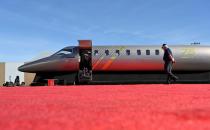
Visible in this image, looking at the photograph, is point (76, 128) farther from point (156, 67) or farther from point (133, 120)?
point (156, 67)

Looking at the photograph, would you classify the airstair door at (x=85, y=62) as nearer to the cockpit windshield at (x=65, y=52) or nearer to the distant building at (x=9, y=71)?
the cockpit windshield at (x=65, y=52)

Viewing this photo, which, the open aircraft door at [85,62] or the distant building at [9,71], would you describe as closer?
the open aircraft door at [85,62]

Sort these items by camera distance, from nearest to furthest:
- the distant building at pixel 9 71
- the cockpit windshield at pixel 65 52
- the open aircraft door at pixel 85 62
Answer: the open aircraft door at pixel 85 62, the cockpit windshield at pixel 65 52, the distant building at pixel 9 71

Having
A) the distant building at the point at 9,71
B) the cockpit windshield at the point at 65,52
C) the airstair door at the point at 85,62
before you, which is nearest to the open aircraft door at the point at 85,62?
the airstair door at the point at 85,62

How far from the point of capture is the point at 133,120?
7.50 feet

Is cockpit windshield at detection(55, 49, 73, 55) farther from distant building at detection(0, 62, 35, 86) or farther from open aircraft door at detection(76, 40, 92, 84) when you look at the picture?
distant building at detection(0, 62, 35, 86)

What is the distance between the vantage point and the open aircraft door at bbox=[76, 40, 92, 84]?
68.0 feet

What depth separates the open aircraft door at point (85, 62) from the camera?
20734 mm

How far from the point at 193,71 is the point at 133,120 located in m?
20.4

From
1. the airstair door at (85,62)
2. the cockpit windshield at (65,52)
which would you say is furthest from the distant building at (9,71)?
the airstair door at (85,62)

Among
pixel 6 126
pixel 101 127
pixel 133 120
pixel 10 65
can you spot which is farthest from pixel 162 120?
pixel 10 65

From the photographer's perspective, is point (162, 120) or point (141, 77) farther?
point (141, 77)

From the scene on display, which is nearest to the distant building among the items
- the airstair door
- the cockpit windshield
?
the cockpit windshield

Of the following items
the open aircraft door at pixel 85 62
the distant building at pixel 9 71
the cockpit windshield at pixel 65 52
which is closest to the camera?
the open aircraft door at pixel 85 62
